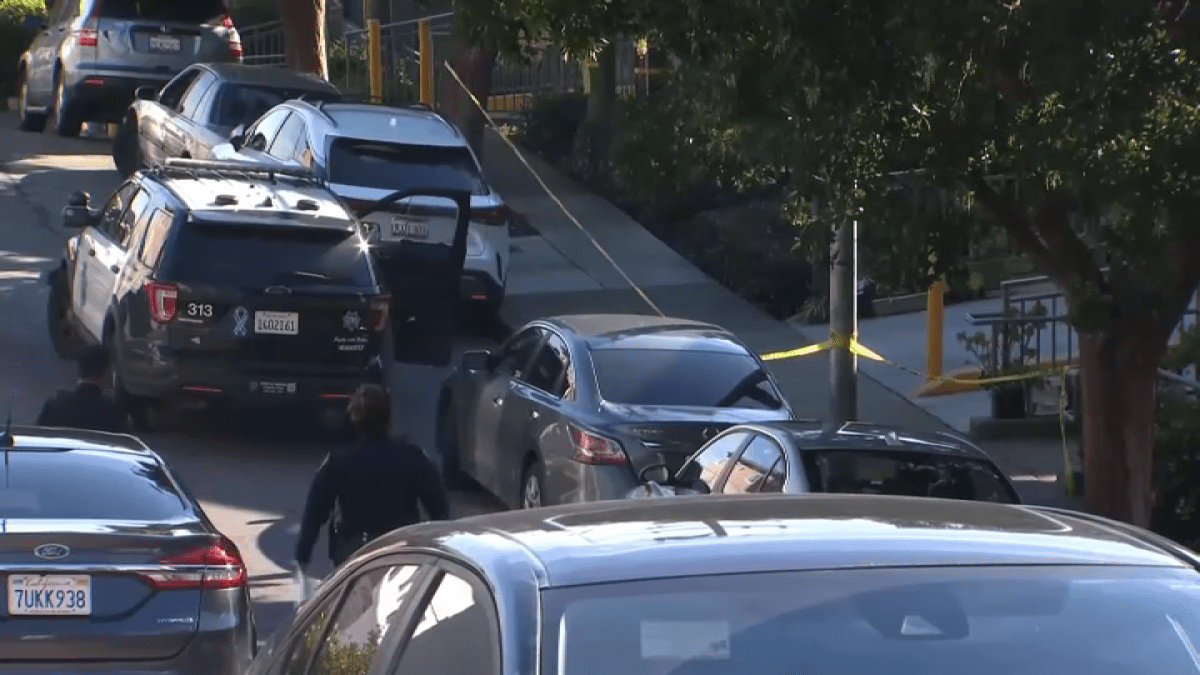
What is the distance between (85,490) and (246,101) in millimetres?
13306

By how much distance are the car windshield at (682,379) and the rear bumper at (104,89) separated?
45.0 ft

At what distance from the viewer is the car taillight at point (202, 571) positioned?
7.65 metres

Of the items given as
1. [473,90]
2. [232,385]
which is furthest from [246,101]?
[232,385]

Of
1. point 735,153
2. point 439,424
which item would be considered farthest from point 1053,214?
point 439,424

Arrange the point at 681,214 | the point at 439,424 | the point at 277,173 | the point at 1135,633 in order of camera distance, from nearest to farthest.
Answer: the point at 1135,633 < the point at 439,424 < the point at 277,173 < the point at 681,214

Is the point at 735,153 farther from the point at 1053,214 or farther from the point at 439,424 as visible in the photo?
the point at 439,424

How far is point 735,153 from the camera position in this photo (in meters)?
10.4

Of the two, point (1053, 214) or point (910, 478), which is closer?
point (910, 478)

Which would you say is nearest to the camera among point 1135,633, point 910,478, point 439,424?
point 1135,633

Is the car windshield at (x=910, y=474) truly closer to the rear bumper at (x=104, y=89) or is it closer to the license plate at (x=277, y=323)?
the license plate at (x=277, y=323)

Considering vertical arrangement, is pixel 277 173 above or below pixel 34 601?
above

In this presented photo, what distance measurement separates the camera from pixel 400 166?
17906 millimetres

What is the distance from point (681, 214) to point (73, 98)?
7.75 metres

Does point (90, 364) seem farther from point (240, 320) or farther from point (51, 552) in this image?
point (51, 552)
